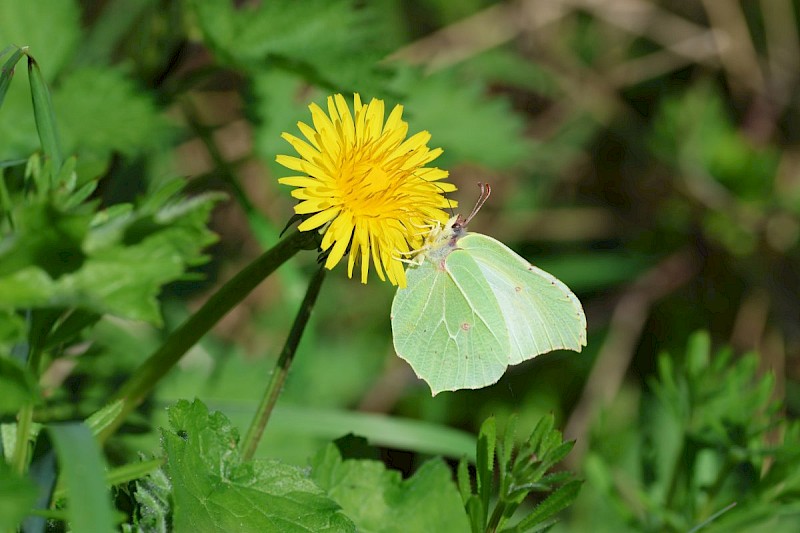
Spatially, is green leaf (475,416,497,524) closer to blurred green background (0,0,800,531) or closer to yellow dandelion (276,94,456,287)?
yellow dandelion (276,94,456,287)

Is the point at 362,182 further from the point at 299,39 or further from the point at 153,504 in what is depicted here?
the point at 299,39

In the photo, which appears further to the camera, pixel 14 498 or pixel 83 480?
pixel 83 480

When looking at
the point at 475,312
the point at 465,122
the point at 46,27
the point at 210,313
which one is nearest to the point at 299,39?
the point at 46,27

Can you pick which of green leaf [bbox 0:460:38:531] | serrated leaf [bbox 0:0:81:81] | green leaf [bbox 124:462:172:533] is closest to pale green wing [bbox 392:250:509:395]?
green leaf [bbox 124:462:172:533]

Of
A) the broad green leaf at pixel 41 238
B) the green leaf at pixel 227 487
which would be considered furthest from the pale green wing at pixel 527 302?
the broad green leaf at pixel 41 238

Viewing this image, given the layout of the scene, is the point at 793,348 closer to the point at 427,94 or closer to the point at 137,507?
the point at 427,94
